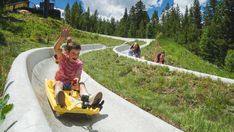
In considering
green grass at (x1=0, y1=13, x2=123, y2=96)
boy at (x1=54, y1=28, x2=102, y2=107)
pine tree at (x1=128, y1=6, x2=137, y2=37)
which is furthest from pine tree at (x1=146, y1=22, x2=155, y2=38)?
boy at (x1=54, y1=28, x2=102, y2=107)

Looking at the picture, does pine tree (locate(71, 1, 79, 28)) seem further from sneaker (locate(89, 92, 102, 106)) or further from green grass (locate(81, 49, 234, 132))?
sneaker (locate(89, 92, 102, 106))

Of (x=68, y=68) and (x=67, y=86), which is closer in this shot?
(x=67, y=86)

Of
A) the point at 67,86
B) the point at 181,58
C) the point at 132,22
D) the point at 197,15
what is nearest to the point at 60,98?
the point at 67,86

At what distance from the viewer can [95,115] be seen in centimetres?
671

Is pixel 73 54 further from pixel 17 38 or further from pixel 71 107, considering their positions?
pixel 17 38

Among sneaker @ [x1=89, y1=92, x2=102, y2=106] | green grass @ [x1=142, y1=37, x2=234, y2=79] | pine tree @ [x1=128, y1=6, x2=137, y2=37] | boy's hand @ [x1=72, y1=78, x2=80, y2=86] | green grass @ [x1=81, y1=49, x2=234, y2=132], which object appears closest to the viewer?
sneaker @ [x1=89, y1=92, x2=102, y2=106]

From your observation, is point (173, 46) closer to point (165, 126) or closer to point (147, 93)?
point (147, 93)

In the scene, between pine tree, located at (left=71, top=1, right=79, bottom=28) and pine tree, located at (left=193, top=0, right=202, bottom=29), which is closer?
pine tree, located at (left=193, top=0, right=202, bottom=29)

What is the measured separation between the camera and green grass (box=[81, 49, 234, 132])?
746cm

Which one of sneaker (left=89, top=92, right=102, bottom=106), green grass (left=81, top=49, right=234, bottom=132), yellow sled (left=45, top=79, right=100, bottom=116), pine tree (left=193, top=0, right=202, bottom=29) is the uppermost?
pine tree (left=193, top=0, right=202, bottom=29)

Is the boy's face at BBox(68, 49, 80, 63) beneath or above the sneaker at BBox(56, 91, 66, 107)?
above

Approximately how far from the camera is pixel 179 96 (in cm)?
986

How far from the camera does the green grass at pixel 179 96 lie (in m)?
7.46

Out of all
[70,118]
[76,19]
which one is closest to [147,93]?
[70,118]
